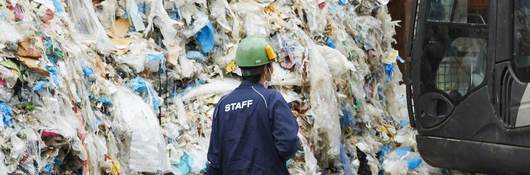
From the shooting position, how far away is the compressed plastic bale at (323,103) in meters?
8.06

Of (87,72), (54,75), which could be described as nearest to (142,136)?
(87,72)

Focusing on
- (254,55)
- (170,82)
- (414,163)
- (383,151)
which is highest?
(254,55)

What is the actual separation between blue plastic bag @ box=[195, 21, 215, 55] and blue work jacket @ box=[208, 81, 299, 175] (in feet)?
9.78

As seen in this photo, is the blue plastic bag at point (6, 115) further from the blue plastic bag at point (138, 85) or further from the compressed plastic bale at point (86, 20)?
the compressed plastic bale at point (86, 20)

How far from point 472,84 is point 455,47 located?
12.9 inches

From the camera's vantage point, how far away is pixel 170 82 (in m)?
7.54

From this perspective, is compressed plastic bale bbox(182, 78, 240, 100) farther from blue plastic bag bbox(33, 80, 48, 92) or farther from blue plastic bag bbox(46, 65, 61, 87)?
blue plastic bag bbox(33, 80, 48, 92)

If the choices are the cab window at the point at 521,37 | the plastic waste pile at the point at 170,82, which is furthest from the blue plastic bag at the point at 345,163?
the cab window at the point at 521,37

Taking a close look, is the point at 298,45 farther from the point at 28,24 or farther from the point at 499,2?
the point at 28,24

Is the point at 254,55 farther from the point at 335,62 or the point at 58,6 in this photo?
the point at 335,62

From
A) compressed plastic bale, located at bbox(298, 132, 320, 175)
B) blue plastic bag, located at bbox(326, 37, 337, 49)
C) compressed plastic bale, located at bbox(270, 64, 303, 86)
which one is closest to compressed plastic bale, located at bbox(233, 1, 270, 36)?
compressed plastic bale, located at bbox(270, 64, 303, 86)

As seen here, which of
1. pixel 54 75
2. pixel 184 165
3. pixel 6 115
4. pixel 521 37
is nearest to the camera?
pixel 6 115

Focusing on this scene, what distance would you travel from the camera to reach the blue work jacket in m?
4.78

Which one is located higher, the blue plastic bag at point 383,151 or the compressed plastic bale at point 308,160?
the compressed plastic bale at point 308,160
